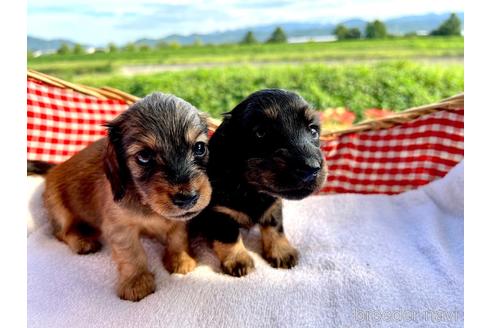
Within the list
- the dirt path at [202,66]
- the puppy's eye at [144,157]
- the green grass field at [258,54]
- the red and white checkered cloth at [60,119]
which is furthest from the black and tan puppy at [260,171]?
the green grass field at [258,54]

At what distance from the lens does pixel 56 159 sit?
348 cm

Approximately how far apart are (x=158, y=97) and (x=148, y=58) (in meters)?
4.00

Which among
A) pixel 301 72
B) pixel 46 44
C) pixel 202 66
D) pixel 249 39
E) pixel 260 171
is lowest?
pixel 260 171

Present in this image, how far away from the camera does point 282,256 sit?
9.03ft

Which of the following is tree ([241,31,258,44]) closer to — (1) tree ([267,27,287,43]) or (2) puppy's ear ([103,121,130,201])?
(1) tree ([267,27,287,43])

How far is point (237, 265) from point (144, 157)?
0.88 m

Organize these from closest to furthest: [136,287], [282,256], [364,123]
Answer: [136,287] → [282,256] → [364,123]

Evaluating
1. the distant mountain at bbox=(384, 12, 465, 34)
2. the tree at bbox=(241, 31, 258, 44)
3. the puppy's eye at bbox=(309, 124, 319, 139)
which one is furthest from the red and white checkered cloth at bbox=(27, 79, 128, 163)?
the distant mountain at bbox=(384, 12, 465, 34)

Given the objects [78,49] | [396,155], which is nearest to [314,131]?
[396,155]

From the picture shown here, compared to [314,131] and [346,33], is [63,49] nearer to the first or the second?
[346,33]

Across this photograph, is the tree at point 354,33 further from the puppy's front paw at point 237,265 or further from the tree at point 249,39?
the puppy's front paw at point 237,265

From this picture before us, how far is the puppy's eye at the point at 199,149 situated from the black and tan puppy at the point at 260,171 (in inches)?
5.2

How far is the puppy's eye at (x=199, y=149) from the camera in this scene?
7.35 feet

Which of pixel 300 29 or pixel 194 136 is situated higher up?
pixel 300 29
